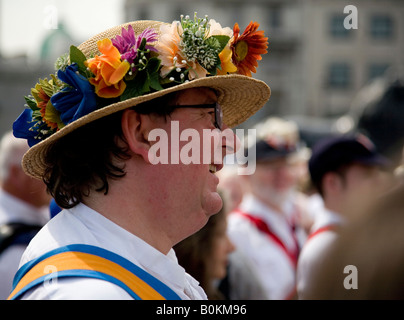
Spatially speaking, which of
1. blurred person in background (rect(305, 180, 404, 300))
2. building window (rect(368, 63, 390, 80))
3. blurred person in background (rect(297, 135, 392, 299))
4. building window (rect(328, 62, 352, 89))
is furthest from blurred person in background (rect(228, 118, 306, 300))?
building window (rect(368, 63, 390, 80))

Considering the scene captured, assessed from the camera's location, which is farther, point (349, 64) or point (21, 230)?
point (349, 64)

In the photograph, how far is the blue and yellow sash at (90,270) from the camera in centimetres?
143

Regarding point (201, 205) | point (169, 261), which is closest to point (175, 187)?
point (201, 205)

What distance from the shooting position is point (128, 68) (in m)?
1.72

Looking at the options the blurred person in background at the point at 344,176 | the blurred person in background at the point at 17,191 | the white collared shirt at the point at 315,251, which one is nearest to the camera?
the white collared shirt at the point at 315,251

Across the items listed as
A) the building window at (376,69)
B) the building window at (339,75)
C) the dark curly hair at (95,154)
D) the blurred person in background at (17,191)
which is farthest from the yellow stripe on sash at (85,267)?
the building window at (376,69)

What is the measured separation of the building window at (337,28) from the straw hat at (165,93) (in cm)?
3981

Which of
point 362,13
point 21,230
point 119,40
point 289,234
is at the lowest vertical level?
point 362,13

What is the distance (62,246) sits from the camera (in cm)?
153

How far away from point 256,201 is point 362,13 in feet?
124

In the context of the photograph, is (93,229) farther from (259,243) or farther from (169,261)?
(259,243)

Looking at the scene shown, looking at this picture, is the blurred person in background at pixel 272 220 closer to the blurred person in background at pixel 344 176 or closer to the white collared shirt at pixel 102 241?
the blurred person in background at pixel 344 176

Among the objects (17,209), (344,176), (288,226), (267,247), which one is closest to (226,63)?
(344,176)

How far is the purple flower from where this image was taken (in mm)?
1738
